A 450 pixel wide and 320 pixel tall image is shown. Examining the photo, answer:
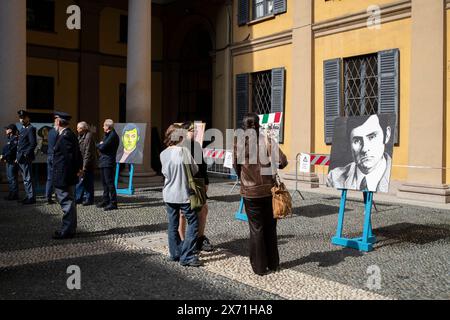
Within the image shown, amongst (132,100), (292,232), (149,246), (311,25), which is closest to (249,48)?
(311,25)

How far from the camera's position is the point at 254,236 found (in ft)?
17.6

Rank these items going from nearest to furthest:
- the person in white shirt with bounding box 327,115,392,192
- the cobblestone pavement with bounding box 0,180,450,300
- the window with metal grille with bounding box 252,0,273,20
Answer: the cobblestone pavement with bounding box 0,180,450,300, the person in white shirt with bounding box 327,115,392,192, the window with metal grille with bounding box 252,0,273,20

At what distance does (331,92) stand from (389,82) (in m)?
1.81

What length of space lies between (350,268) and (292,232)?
2.07m

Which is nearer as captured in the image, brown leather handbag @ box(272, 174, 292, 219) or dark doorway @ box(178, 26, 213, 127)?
brown leather handbag @ box(272, 174, 292, 219)

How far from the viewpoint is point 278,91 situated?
582 inches

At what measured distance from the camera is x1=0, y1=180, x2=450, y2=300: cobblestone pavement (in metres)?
4.73

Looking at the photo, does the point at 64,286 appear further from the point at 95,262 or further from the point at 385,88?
the point at 385,88

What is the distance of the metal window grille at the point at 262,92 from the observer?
15508 millimetres

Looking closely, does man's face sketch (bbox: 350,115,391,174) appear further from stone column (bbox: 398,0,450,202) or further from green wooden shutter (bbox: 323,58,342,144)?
green wooden shutter (bbox: 323,58,342,144)

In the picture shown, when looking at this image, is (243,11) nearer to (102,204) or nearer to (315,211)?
(315,211)

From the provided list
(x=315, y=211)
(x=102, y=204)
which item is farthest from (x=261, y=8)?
(x=102, y=204)

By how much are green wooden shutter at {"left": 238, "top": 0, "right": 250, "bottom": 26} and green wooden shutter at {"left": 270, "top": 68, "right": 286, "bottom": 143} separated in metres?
2.38

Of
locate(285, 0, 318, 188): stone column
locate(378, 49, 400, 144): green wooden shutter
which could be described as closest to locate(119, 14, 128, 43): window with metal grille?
locate(285, 0, 318, 188): stone column
